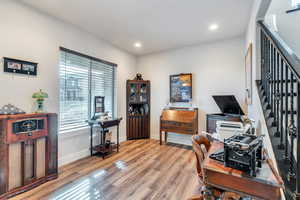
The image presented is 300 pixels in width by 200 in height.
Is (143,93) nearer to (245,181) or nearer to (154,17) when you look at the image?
(154,17)

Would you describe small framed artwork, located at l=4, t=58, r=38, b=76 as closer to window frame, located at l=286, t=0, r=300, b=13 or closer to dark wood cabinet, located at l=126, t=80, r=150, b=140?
dark wood cabinet, located at l=126, t=80, r=150, b=140

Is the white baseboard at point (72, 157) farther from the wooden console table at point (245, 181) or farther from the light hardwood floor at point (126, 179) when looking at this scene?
the wooden console table at point (245, 181)

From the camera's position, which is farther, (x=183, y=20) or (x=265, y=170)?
(x=183, y=20)

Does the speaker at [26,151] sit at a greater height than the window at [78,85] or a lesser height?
lesser

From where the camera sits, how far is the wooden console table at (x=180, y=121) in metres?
3.64

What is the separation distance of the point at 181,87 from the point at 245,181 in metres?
3.32

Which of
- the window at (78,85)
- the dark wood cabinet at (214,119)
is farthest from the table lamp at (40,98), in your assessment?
the dark wood cabinet at (214,119)

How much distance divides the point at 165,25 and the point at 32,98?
285 centimetres

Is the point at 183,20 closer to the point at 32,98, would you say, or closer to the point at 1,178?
the point at 32,98

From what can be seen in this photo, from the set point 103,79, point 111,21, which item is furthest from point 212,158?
point 103,79

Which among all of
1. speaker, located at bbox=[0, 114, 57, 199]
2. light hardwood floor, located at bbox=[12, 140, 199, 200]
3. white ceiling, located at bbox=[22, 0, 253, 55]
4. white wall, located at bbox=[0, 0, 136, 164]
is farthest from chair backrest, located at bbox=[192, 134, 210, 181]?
white wall, located at bbox=[0, 0, 136, 164]

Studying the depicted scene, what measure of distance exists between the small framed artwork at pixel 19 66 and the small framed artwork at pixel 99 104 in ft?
4.47

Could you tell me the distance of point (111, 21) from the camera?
282cm

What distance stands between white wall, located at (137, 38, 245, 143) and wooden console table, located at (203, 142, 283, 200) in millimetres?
2821
